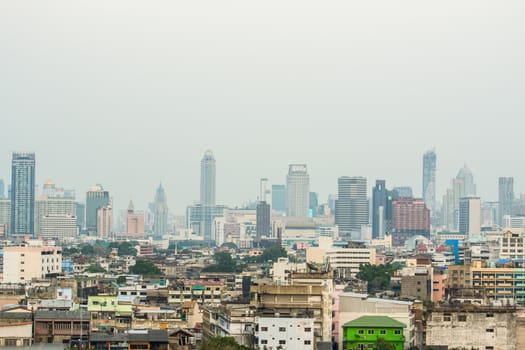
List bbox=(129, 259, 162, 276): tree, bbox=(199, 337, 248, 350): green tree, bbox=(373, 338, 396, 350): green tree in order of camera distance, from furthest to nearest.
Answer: bbox=(129, 259, 162, 276): tree, bbox=(373, 338, 396, 350): green tree, bbox=(199, 337, 248, 350): green tree

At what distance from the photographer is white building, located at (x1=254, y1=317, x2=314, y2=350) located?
1935 inches

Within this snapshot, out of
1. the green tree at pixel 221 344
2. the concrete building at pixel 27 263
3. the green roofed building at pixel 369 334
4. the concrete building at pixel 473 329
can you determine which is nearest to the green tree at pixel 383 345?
the green roofed building at pixel 369 334

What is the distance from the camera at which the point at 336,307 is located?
54875 millimetres

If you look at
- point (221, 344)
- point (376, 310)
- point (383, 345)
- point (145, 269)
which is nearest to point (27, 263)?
point (145, 269)

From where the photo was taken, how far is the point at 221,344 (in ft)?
153

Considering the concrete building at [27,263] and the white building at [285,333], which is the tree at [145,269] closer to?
the concrete building at [27,263]

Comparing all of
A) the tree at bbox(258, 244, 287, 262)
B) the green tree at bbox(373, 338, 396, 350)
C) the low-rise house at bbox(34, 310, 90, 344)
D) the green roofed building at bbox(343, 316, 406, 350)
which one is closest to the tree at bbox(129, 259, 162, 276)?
the tree at bbox(258, 244, 287, 262)

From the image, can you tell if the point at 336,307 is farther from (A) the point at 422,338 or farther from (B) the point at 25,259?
(B) the point at 25,259

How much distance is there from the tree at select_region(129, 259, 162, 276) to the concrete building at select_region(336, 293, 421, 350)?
48835 mm

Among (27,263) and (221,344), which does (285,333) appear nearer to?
(221,344)

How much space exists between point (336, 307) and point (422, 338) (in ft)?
9.27

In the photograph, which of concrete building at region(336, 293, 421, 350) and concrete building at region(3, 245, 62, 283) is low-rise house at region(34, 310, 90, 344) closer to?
concrete building at region(336, 293, 421, 350)

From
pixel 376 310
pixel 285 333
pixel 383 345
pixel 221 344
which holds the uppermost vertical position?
pixel 376 310

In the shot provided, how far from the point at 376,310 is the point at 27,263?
46.5m
